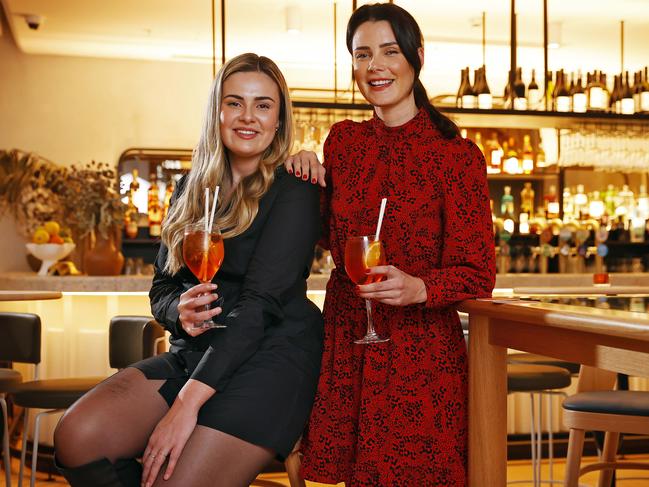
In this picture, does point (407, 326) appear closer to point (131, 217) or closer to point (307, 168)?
point (307, 168)

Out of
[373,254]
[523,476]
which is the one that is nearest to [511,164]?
[523,476]

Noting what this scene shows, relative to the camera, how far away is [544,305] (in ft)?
5.85

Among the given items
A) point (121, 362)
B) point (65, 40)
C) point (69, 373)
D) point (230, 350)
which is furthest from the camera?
point (65, 40)

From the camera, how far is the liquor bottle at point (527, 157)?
7145mm

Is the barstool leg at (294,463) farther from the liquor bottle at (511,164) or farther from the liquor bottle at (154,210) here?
the liquor bottle at (511,164)

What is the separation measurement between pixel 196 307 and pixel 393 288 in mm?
429

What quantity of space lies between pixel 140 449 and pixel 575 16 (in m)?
5.43

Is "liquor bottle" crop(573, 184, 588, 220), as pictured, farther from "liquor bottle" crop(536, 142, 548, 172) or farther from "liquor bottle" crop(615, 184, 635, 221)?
"liquor bottle" crop(536, 142, 548, 172)

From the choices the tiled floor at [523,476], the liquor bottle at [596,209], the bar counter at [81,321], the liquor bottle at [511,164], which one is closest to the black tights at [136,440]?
the tiled floor at [523,476]

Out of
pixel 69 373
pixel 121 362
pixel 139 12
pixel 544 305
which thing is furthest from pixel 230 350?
pixel 139 12

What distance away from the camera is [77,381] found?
3.32 meters

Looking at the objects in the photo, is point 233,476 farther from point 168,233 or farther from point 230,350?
point 168,233

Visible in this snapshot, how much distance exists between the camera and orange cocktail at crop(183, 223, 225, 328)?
1879 millimetres

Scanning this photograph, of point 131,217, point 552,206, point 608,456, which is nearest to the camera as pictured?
point 608,456
